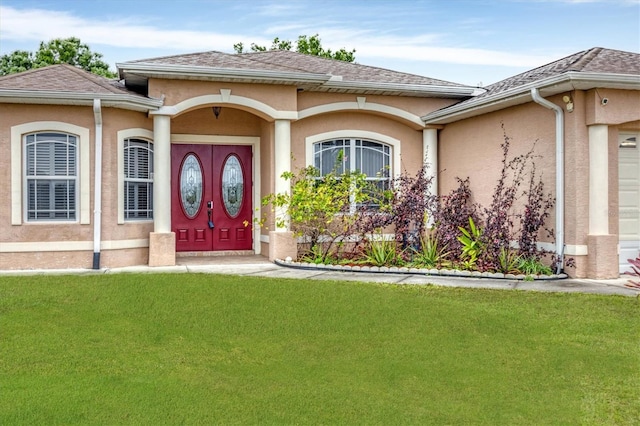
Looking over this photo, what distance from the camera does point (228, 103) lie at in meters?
11.8

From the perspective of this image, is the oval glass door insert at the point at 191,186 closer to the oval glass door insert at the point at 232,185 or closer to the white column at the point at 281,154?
the oval glass door insert at the point at 232,185

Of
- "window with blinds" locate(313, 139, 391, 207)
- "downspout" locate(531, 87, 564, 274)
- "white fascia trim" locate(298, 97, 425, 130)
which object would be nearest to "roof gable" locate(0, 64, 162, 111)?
"white fascia trim" locate(298, 97, 425, 130)

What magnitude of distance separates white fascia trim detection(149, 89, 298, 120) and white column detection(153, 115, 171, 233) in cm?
17

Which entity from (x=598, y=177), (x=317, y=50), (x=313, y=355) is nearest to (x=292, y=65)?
(x=598, y=177)

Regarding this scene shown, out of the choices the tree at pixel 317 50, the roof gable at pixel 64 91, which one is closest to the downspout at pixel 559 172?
the roof gable at pixel 64 91

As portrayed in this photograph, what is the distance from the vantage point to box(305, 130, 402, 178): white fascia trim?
12.9 m

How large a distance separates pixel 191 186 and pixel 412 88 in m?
5.12

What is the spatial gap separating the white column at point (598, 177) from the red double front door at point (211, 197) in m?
6.94

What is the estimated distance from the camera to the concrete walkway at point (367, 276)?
9.12 metres

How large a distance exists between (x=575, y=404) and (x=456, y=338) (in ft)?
5.76

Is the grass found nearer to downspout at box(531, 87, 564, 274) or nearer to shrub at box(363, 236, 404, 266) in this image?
downspout at box(531, 87, 564, 274)

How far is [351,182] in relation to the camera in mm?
12305

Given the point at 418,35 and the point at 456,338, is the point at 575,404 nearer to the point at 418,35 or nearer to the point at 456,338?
the point at 456,338

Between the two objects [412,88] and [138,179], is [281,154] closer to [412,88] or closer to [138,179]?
[138,179]
